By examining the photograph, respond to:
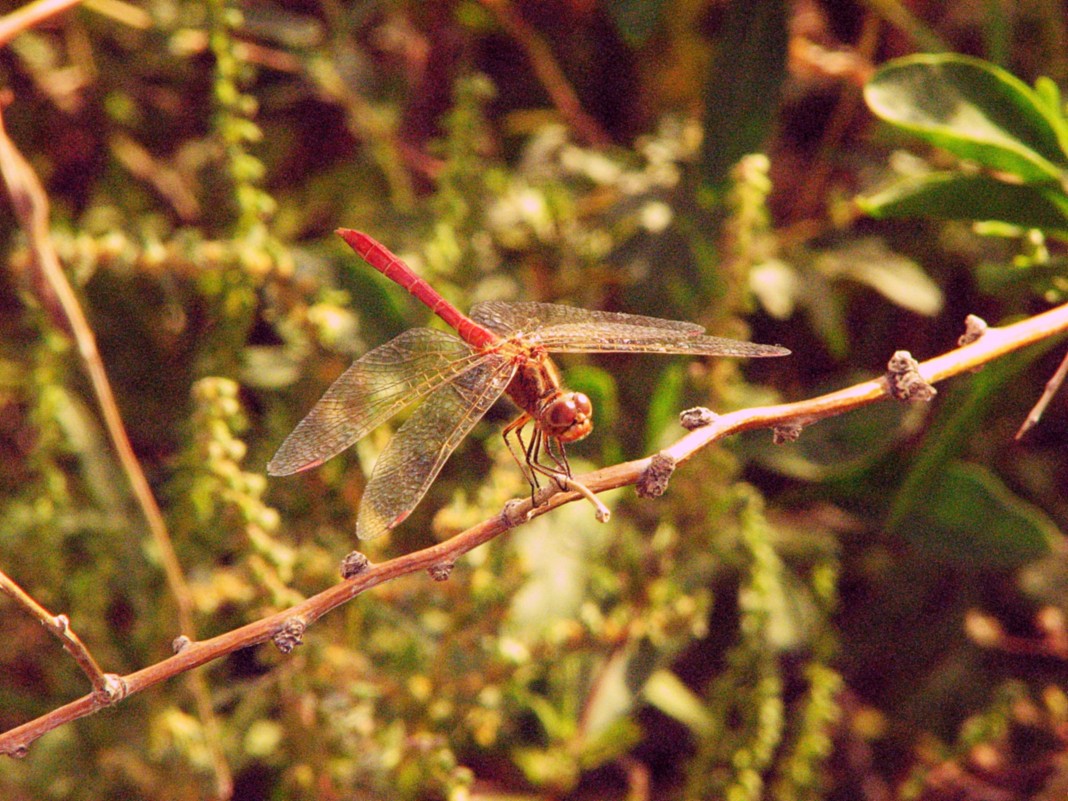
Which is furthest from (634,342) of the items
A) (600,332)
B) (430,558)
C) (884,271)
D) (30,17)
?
(30,17)

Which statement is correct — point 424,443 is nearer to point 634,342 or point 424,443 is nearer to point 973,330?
point 634,342

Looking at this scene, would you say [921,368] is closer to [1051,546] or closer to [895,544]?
[1051,546]

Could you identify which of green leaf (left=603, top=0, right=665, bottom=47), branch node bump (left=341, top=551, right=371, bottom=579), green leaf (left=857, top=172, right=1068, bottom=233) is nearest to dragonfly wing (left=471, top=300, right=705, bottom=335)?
green leaf (left=857, top=172, right=1068, bottom=233)

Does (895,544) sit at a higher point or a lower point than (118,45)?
lower

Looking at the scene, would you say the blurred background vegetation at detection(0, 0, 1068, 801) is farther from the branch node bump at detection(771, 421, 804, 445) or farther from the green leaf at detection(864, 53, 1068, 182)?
the branch node bump at detection(771, 421, 804, 445)

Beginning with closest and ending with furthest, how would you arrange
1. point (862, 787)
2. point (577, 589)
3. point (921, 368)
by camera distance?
point (921, 368)
point (577, 589)
point (862, 787)

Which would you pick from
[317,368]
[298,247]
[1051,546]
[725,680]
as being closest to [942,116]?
[1051,546]
